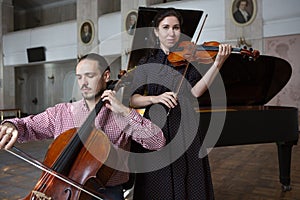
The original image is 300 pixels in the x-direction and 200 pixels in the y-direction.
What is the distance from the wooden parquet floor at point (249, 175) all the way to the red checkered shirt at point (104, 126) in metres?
1.69

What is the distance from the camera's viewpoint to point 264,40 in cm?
736

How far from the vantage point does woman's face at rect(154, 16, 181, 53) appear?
1.43 m

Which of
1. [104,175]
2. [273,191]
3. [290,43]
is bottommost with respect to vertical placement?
[273,191]

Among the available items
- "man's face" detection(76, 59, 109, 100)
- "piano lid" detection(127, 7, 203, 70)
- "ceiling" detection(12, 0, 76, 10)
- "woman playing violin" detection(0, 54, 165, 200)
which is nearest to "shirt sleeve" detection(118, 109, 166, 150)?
"woman playing violin" detection(0, 54, 165, 200)

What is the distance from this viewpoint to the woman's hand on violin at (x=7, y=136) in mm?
1192

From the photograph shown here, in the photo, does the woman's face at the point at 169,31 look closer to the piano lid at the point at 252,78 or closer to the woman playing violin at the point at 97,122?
the woman playing violin at the point at 97,122

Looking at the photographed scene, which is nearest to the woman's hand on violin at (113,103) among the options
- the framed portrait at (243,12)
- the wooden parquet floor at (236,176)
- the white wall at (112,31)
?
the wooden parquet floor at (236,176)

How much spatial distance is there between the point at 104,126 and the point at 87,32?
955 cm

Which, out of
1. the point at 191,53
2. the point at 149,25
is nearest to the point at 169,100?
the point at 191,53

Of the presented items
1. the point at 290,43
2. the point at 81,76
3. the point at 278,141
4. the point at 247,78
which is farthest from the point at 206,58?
the point at 290,43

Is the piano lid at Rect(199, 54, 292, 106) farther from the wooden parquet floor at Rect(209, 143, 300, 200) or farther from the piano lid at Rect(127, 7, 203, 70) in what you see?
the piano lid at Rect(127, 7, 203, 70)

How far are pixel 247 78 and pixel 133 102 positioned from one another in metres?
2.22

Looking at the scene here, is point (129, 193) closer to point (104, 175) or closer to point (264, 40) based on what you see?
point (104, 175)

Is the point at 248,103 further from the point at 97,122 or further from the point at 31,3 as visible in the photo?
the point at 31,3
